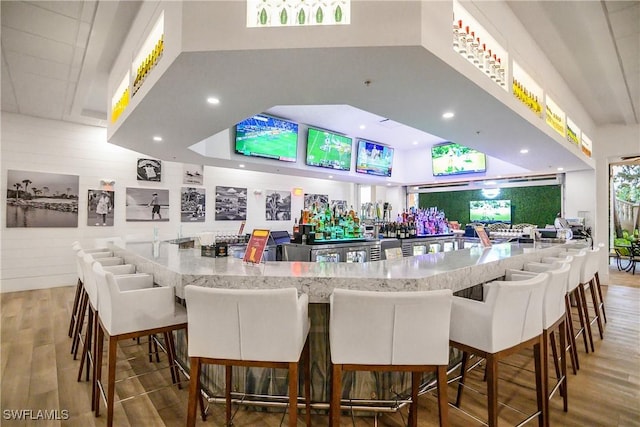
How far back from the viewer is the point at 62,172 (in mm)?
6070

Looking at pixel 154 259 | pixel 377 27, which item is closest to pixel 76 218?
pixel 154 259

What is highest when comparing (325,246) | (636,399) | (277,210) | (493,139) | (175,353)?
(493,139)

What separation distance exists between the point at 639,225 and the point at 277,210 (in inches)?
477

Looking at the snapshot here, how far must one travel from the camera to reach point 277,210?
8516 mm

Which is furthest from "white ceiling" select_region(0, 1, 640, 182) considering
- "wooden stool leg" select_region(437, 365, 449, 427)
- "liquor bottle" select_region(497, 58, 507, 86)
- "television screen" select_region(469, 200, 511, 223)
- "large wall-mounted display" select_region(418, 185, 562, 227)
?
"television screen" select_region(469, 200, 511, 223)

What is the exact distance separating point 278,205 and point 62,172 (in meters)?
4.72

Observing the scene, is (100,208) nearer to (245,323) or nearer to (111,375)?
(111,375)

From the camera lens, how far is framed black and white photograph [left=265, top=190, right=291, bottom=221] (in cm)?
834

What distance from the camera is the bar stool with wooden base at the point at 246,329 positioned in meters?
1.55

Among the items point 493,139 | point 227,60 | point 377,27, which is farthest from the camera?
point 493,139

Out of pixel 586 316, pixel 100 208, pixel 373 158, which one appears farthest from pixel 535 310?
pixel 100 208

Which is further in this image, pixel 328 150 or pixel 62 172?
pixel 328 150

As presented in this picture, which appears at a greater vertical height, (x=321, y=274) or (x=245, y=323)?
(x=321, y=274)

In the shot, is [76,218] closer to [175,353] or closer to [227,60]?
[175,353]
